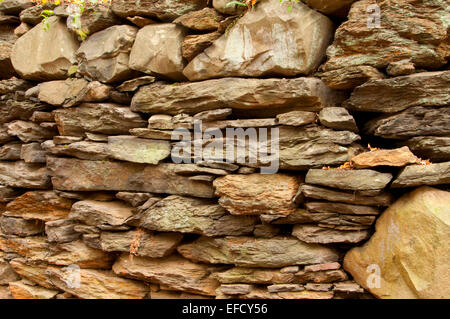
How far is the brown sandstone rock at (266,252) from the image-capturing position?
214 inches

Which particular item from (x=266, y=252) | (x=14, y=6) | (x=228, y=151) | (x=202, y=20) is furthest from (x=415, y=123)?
(x=14, y=6)

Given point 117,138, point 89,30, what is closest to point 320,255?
point 117,138

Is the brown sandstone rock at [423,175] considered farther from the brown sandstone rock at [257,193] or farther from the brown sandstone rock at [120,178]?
the brown sandstone rock at [120,178]

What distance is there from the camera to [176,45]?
626 cm

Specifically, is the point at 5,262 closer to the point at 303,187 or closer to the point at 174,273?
the point at 174,273

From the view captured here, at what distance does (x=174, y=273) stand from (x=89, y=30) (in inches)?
199

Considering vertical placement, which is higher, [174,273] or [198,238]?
[198,238]

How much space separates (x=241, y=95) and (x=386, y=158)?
2.40 metres

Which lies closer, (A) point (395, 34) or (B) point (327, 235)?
(A) point (395, 34)

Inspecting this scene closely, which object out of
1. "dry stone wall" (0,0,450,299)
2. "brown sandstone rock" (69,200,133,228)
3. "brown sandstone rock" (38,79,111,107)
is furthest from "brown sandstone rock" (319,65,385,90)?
"brown sandstone rock" (69,200,133,228)

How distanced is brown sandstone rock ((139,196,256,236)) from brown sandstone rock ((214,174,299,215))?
29 cm

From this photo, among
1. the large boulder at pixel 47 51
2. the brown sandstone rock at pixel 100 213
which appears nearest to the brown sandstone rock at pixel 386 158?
the brown sandstone rock at pixel 100 213

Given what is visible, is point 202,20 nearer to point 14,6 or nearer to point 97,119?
point 97,119

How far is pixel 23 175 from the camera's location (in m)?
7.46
